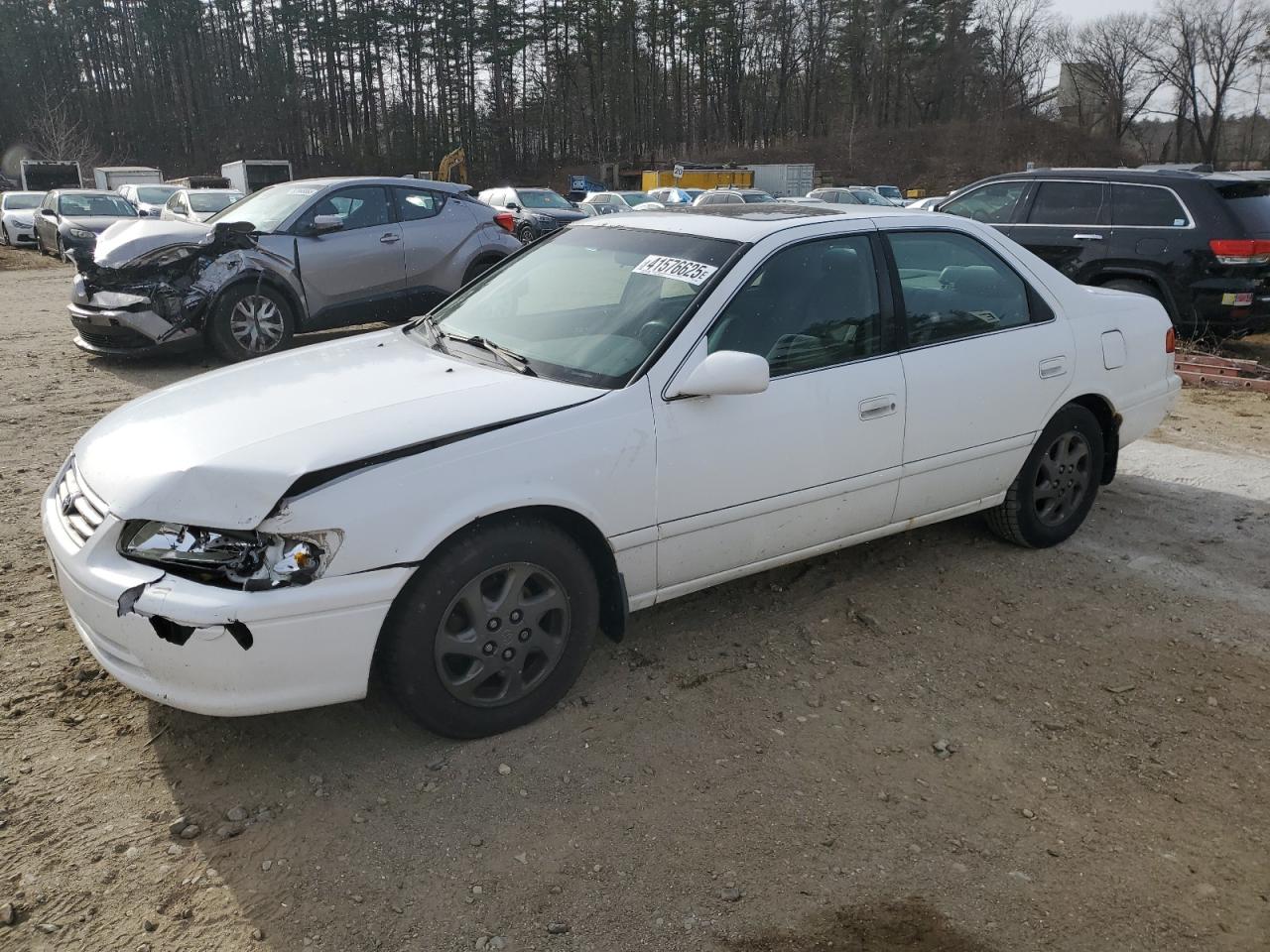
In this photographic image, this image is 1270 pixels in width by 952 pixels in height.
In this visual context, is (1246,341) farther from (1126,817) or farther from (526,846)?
(526,846)

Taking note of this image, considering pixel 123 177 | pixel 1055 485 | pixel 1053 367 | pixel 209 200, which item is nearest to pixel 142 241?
pixel 1053 367

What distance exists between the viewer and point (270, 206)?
30.2 feet

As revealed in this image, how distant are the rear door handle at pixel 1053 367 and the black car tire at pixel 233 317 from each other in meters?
6.43

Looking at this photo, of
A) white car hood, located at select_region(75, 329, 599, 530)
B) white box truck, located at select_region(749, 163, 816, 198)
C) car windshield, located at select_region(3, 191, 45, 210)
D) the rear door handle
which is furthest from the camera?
white box truck, located at select_region(749, 163, 816, 198)

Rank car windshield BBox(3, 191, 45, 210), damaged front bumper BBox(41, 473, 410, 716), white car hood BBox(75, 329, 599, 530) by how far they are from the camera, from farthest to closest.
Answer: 1. car windshield BBox(3, 191, 45, 210)
2. white car hood BBox(75, 329, 599, 530)
3. damaged front bumper BBox(41, 473, 410, 716)

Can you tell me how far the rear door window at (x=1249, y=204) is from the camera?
860cm

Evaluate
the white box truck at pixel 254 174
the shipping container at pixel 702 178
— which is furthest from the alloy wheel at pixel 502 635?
the shipping container at pixel 702 178

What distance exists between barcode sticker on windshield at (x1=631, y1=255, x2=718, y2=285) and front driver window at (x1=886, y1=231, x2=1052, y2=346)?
94 centimetres

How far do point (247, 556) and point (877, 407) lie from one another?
2.35 metres

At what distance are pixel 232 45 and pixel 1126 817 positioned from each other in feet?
266

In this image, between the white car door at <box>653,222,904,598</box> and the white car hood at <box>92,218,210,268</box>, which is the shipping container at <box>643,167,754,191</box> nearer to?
the white car hood at <box>92,218,210,268</box>

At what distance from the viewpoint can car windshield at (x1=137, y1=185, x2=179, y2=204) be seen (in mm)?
22672

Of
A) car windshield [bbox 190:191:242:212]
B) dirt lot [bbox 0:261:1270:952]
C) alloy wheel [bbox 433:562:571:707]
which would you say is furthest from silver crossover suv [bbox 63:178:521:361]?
car windshield [bbox 190:191:242:212]

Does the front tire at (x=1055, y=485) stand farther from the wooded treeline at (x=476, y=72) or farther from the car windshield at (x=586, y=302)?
the wooded treeline at (x=476, y=72)
